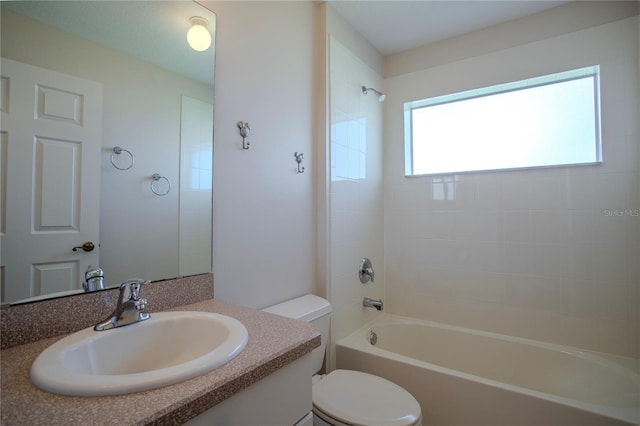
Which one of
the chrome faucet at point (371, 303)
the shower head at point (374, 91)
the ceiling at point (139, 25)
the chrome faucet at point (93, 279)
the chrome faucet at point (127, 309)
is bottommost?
the chrome faucet at point (371, 303)

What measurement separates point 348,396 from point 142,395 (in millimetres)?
1052

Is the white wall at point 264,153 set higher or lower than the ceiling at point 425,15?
lower

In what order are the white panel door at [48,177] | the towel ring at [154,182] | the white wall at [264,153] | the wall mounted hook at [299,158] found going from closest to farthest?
the white panel door at [48,177] → the towel ring at [154,182] → the white wall at [264,153] → the wall mounted hook at [299,158]

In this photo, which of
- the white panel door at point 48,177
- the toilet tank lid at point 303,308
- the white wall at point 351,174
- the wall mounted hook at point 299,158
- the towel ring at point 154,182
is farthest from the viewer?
the white wall at point 351,174

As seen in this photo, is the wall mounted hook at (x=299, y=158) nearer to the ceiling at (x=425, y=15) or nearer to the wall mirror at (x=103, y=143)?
the wall mirror at (x=103, y=143)

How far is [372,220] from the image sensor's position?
2.29m

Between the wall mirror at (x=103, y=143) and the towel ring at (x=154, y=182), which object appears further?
the towel ring at (x=154, y=182)

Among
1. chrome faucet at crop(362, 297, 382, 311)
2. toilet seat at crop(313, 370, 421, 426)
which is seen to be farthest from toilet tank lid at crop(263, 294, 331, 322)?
chrome faucet at crop(362, 297, 382, 311)

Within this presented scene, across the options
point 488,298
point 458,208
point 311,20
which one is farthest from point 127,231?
point 488,298

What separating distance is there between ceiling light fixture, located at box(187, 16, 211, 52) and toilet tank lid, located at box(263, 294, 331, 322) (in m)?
1.16

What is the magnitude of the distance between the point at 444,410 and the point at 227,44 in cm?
201

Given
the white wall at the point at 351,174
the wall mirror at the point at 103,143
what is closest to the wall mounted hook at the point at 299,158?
the white wall at the point at 351,174

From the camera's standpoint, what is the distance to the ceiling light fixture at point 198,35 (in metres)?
1.17

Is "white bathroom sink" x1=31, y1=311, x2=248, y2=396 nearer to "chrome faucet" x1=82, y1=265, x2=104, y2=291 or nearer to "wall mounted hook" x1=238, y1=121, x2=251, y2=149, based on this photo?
"chrome faucet" x1=82, y1=265, x2=104, y2=291
